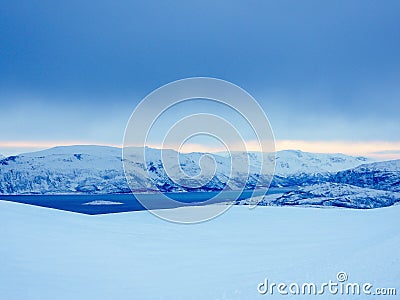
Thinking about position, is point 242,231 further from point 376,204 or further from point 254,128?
point 376,204

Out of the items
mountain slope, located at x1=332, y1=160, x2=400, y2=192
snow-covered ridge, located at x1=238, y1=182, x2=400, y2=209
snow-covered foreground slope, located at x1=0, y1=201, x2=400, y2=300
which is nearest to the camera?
snow-covered foreground slope, located at x1=0, y1=201, x2=400, y2=300

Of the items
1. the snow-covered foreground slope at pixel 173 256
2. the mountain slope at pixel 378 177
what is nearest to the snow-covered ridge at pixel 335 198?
the mountain slope at pixel 378 177

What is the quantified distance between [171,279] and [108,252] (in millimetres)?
2517

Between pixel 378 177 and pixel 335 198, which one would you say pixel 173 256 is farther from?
pixel 378 177

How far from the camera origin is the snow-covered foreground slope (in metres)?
6.36

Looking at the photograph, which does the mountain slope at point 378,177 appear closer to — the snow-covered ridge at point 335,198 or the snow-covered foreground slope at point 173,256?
the snow-covered ridge at point 335,198

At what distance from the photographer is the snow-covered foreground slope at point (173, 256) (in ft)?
20.9

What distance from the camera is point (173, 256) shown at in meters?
9.22

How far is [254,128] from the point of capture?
9914 millimetres

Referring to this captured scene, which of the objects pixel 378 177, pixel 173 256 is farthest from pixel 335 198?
pixel 173 256

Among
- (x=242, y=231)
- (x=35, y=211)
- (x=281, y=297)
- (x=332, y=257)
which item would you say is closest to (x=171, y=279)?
(x=281, y=297)

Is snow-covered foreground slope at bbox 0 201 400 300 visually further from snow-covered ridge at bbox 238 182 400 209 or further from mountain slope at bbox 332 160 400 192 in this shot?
mountain slope at bbox 332 160 400 192

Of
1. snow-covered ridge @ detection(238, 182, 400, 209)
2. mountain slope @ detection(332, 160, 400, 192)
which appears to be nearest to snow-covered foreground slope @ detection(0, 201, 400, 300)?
snow-covered ridge @ detection(238, 182, 400, 209)

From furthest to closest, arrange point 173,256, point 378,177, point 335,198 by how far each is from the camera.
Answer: point 378,177, point 335,198, point 173,256
